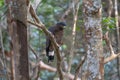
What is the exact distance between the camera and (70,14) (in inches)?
238

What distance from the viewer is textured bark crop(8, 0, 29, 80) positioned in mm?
1820

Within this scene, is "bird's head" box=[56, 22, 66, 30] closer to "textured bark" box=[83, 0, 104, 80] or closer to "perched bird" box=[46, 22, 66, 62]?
"perched bird" box=[46, 22, 66, 62]

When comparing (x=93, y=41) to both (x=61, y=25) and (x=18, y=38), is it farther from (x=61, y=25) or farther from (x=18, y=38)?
(x=61, y=25)

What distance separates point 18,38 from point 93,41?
1059mm

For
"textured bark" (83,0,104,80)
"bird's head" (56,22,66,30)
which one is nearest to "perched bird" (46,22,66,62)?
"bird's head" (56,22,66,30)

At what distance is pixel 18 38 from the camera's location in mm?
1831

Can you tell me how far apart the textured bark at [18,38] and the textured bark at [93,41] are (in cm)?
97

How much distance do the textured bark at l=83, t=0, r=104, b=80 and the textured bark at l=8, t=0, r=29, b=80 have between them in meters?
0.97

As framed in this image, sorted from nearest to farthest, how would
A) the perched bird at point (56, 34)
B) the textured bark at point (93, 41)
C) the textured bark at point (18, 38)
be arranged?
the textured bark at point (18, 38)
the textured bark at point (93, 41)
the perched bird at point (56, 34)

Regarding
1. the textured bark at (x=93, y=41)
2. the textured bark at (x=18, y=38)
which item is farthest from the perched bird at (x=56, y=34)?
the textured bark at (x=18, y=38)

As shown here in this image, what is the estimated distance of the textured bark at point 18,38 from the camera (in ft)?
5.97

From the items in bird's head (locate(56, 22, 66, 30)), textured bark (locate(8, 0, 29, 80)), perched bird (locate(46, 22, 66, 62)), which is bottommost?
perched bird (locate(46, 22, 66, 62))

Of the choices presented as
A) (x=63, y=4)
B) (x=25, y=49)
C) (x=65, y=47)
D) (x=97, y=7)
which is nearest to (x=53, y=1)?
(x=63, y=4)

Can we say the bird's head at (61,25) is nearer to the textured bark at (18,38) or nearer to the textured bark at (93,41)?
the textured bark at (93,41)
